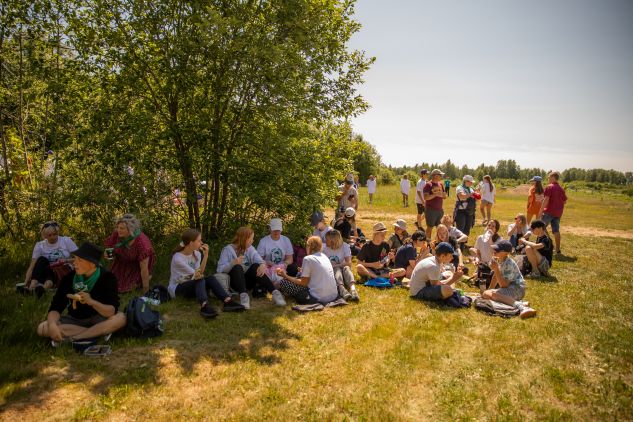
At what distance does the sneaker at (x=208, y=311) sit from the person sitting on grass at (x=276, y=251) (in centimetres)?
175

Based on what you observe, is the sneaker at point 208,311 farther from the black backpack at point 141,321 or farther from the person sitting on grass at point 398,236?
the person sitting on grass at point 398,236

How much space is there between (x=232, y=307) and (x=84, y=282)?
7.65ft

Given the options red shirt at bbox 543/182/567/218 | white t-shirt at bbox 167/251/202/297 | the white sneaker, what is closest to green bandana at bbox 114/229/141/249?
white t-shirt at bbox 167/251/202/297

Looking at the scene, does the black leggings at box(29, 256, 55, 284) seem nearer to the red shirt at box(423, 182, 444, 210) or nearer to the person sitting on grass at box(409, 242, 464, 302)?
the person sitting on grass at box(409, 242, 464, 302)

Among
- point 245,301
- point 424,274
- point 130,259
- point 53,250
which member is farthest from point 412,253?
point 53,250

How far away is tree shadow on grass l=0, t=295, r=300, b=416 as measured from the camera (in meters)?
4.05

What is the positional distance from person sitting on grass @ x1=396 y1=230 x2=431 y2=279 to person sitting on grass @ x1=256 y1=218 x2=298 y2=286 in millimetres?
2451

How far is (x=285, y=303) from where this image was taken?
6.95 m

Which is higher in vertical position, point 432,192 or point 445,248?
point 432,192

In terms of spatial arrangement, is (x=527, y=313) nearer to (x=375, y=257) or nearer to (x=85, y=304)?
(x=375, y=257)

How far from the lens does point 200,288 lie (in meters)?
6.44

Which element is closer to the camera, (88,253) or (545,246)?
(88,253)

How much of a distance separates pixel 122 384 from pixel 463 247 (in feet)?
33.7

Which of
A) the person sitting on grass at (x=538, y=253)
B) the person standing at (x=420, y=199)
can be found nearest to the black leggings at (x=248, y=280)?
the person sitting on grass at (x=538, y=253)
